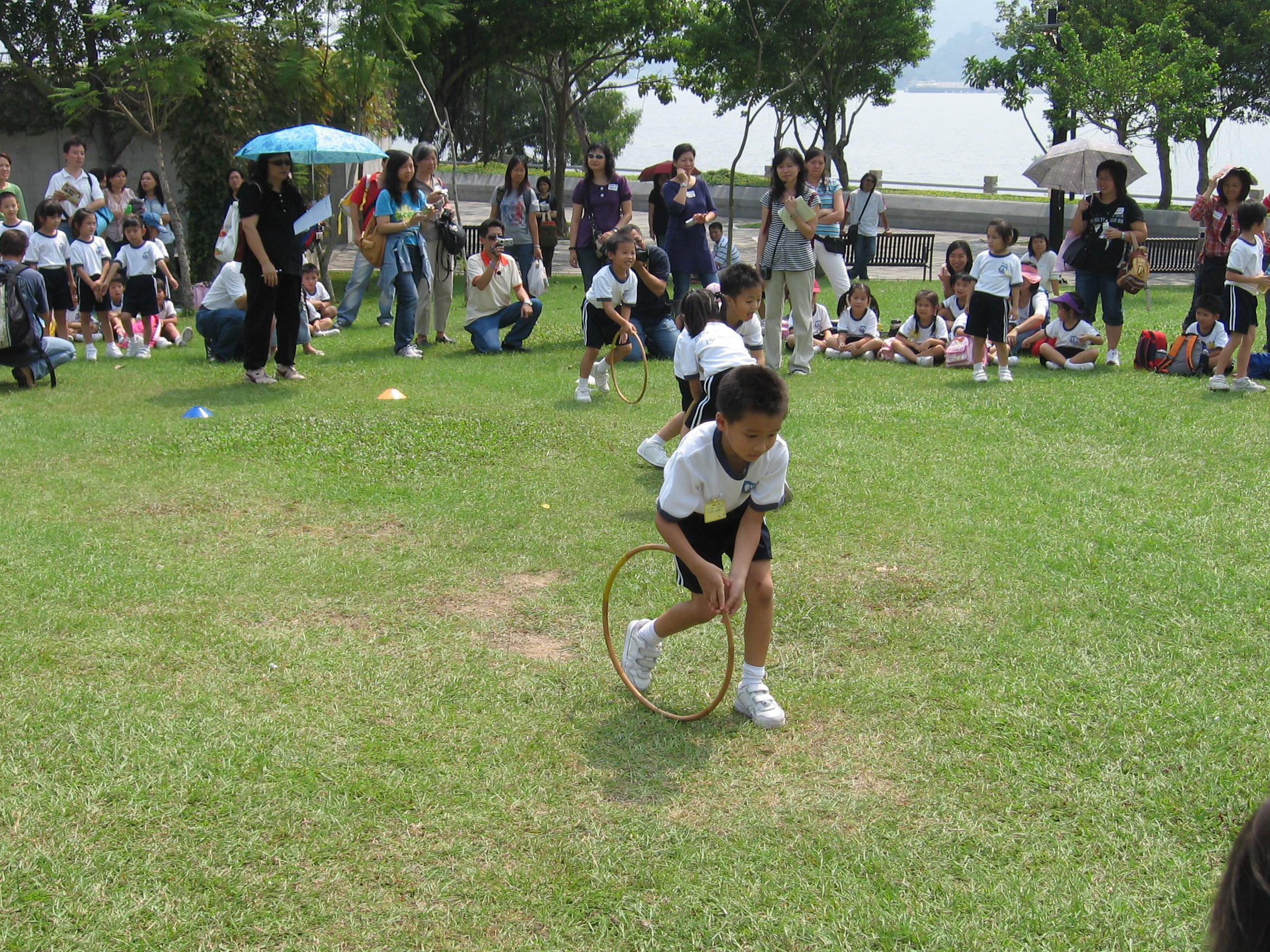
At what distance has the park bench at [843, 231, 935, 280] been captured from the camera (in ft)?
63.4

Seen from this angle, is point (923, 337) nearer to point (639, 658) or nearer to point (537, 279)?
point (537, 279)

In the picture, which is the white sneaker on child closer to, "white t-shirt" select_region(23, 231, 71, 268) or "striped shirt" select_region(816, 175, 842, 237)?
"striped shirt" select_region(816, 175, 842, 237)

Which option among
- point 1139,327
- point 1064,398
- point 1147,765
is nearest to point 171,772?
point 1147,765

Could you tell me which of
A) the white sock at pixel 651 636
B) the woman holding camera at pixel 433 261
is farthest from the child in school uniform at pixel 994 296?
the white sock at pixel 651 636

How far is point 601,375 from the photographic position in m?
9.86

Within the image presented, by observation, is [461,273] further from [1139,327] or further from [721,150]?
[721,150]

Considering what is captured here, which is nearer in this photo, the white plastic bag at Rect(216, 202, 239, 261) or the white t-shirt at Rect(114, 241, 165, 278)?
the white plastic bag at Rect(216, 202, 239, 261)

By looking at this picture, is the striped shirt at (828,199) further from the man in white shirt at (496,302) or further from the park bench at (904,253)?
the park bench at (904,253)

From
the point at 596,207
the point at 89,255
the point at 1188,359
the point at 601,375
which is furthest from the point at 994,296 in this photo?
the point at 89,255

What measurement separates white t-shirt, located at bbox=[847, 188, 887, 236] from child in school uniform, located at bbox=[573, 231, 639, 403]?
846 cm

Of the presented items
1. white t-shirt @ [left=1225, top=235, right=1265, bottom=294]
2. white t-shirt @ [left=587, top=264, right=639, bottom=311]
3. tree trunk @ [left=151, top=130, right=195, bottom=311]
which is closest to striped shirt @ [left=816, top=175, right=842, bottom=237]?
white t-shirt @ [left=587, top=264, right=639, bottom=311]

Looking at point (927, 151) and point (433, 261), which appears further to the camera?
point (927, 151)

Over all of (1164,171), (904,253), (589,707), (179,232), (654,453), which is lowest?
(589,707)

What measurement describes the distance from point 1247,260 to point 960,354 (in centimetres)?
280
